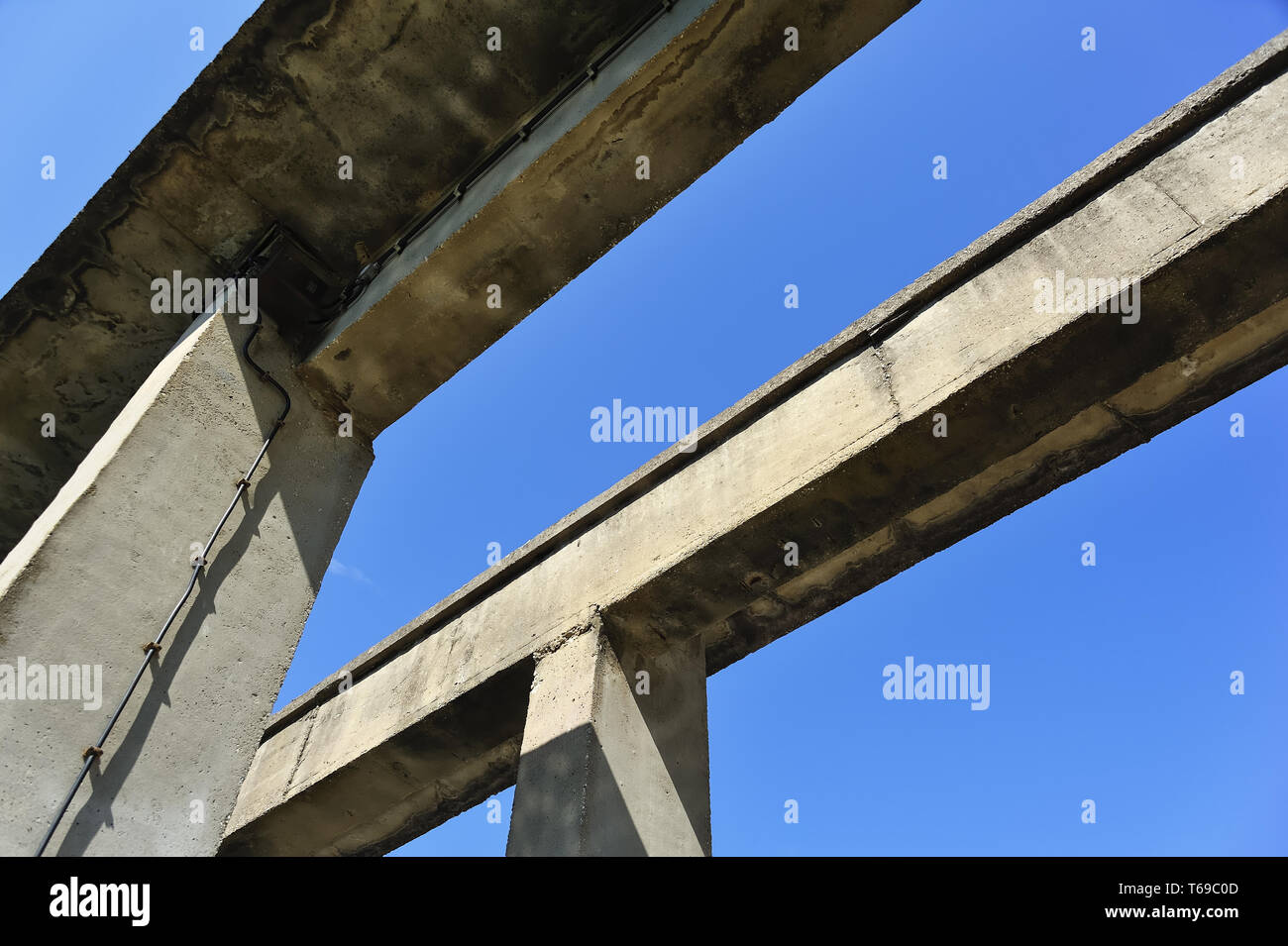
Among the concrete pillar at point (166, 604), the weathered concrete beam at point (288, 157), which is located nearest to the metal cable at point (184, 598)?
the concrete pillar at point (166, 604)

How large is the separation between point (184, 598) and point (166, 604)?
63 mm

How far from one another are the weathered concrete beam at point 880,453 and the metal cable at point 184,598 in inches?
82.1

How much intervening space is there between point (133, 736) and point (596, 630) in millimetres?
2544

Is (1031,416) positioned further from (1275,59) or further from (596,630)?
(596,630)

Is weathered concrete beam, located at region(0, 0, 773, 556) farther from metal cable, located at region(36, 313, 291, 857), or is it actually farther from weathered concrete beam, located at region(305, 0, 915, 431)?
metal cable, located at region(36, 313, 291, 857)

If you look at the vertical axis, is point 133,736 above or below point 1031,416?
below

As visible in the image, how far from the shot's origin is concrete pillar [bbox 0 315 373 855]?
3.04 metres

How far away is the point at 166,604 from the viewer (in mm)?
3508

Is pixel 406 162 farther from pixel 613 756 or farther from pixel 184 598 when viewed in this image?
pixel 613 756

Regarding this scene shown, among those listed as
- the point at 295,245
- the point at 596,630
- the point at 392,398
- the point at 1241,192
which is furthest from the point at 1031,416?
the point at 295,245

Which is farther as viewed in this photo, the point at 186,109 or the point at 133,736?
the point at 186,109

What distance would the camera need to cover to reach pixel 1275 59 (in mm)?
4090

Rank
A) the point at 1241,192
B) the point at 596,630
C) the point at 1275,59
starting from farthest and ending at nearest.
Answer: the point at 596,630, the point at 1275,59, the point at 1241,192
